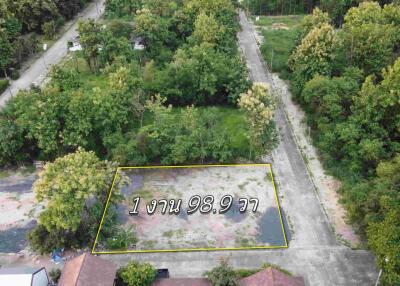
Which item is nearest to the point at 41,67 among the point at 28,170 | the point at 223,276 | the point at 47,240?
the point at 28,170

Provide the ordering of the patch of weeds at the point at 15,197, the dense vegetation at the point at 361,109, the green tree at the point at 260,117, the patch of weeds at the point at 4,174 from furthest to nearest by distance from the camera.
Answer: the patch of weeds at the point at 4,174 < the green tree at the point at 260,117 < the patch of weeds at the point at 15,197 < the dense vegetation at the point at 361,109

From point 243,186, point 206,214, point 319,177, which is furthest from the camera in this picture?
point 319,177

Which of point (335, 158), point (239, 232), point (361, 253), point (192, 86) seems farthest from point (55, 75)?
point (361, 253)

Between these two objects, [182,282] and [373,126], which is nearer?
[182,282]

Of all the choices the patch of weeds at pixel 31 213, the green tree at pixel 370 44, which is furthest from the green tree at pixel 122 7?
the patch of weeds at pixel 31 213

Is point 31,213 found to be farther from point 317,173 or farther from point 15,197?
point 317,173

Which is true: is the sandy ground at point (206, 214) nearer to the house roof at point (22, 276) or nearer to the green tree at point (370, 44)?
the house roof at point (22, 276)
